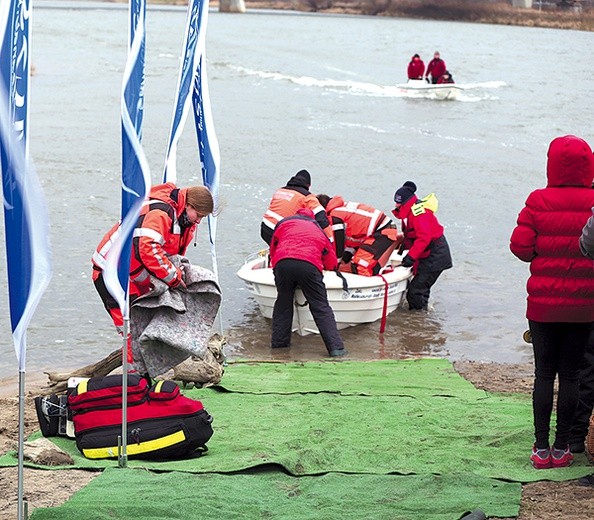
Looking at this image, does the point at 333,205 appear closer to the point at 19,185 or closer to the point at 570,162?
the point at 570,162

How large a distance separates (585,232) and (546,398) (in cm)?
113

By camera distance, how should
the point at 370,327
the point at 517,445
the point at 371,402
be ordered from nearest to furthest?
the point at 517,445 < the point at 371,402 < the point at 370,327

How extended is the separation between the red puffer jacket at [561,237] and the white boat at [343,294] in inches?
213

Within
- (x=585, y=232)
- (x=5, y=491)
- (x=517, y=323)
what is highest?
(x=585, y=232)

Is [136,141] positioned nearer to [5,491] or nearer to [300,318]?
[5,491]

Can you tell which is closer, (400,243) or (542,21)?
(400,243)

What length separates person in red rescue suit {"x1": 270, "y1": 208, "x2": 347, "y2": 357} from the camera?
10.5 metres

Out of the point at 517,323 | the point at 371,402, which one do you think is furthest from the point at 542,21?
the point at 371,402

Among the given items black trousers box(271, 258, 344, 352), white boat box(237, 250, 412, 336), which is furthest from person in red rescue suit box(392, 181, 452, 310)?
black trousers box(271, 258, 344, 352)

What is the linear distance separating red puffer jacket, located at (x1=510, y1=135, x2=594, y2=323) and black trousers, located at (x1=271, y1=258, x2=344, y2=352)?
4.66 metres

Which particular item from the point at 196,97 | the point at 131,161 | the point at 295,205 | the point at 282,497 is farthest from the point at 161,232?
the point at 295,205

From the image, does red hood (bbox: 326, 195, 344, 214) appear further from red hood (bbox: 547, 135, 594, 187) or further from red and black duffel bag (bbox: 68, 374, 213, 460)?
red hood (bbox: 547, 135, 594, 187)

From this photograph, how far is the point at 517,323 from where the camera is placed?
1298 centimetres

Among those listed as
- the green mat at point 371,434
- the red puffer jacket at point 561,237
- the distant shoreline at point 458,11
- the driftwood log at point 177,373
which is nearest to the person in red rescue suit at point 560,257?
the red puffer jacket at point 561,237
